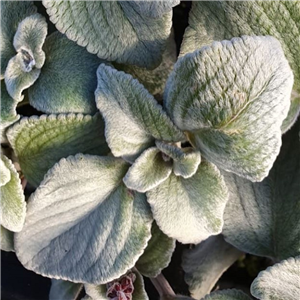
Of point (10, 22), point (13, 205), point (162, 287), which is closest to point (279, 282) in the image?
point (162, 287)

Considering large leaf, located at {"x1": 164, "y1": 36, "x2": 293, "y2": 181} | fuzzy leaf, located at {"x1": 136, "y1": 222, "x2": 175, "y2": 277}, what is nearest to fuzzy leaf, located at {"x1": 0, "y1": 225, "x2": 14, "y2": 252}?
fuzzy leaf, located at {"x1": 136, "y1": 222, "x2": 175, "y2": 277}

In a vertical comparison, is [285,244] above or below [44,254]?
above

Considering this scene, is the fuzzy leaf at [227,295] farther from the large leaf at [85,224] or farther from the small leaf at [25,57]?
the small leaf at [25,57]

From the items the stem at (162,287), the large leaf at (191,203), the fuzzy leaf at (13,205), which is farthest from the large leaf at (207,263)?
the fuzzy leaf at (13,205)

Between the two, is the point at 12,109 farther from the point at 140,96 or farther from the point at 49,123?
the point at 140,96

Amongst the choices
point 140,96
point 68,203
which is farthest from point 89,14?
point 68,203

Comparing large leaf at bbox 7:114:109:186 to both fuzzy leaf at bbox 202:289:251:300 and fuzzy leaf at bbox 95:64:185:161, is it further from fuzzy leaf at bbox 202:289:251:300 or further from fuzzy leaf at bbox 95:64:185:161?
fuzzy leaf at bbox 202:289:251:300

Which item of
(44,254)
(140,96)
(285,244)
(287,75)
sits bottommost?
(44,254)
